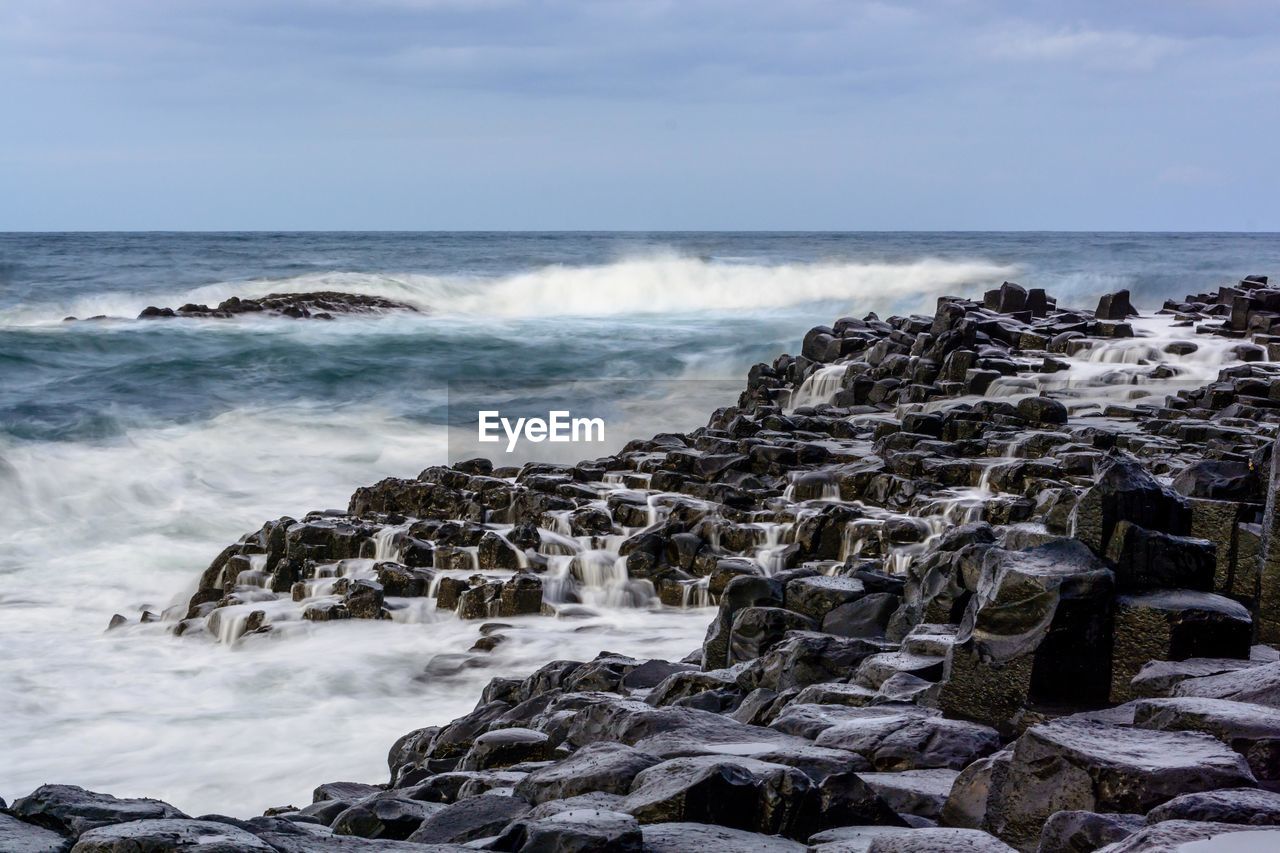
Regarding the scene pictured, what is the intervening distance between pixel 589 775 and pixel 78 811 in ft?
4.99

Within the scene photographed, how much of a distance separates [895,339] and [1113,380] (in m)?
3.13

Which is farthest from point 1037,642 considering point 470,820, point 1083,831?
point 470,820

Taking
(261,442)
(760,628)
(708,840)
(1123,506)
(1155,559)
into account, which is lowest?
(261,442)

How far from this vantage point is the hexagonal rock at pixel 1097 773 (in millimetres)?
3572

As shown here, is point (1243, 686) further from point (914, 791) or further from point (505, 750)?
point (505, 750)

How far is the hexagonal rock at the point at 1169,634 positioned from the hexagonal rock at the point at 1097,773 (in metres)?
1.02

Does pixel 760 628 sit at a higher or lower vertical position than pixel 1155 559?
lower

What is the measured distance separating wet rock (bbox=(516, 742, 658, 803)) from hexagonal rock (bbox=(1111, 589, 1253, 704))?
5.90ft

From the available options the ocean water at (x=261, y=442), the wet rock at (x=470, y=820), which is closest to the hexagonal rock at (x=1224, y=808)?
the wet rock at (x=470, y=820)

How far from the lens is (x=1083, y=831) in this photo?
329 centimetres

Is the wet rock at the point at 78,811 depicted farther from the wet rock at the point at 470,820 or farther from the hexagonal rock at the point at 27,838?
the wet rock at the point at 470,820

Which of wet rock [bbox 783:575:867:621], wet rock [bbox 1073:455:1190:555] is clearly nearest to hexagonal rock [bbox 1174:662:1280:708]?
wet rock [bbox 1073:455:1190:555]

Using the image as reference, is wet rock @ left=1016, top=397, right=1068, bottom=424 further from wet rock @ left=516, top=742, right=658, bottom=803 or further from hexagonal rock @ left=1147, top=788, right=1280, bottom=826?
hexagonal rock @ left=1147, top=788, right=1280, bottom=826

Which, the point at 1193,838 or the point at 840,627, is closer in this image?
the point at 1193,838
